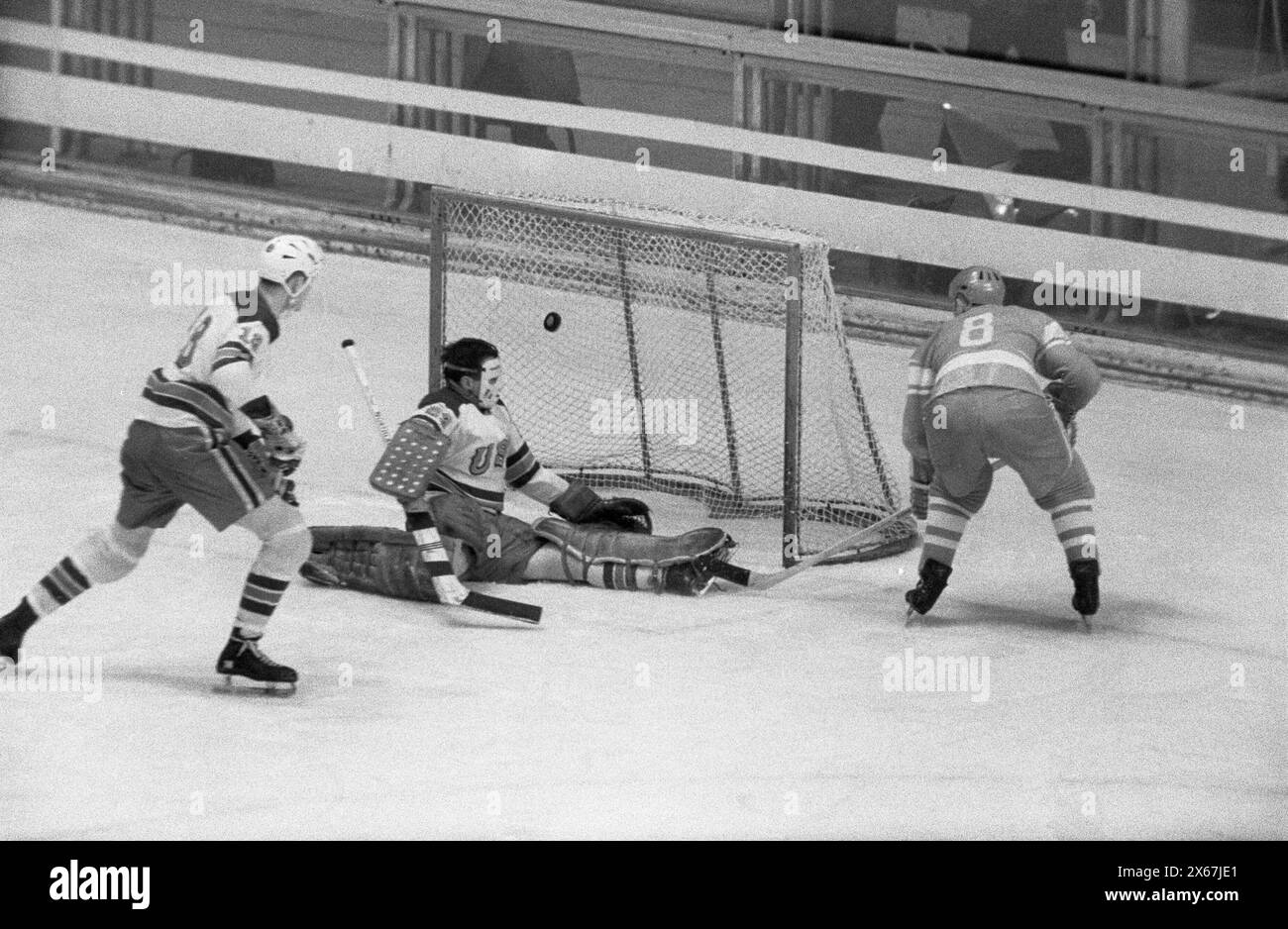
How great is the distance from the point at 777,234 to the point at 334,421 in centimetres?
191

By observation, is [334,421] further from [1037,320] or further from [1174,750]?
[1174,750]

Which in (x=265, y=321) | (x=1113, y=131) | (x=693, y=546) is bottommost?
(x=693, y=546)

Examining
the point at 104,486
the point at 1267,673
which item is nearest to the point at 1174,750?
the point at 1267,673

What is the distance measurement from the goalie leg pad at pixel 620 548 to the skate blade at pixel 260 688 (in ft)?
4.06

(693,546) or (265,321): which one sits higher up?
(265,321)

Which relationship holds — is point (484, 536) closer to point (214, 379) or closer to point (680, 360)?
point (214, 379)

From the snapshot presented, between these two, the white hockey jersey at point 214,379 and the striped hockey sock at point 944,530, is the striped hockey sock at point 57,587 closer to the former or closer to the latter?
the white hockey jersey at point 214,379

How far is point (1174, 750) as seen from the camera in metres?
6.09
